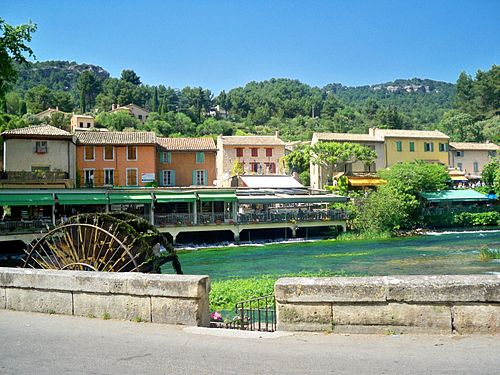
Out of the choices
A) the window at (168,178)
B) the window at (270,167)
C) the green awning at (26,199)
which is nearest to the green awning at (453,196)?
the window at (270,167)

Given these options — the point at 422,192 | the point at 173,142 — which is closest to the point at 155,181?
the point at 173,142

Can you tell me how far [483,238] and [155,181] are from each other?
27478 millimetres

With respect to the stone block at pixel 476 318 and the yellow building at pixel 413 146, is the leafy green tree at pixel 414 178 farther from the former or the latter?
the stone block at pixel 476 318

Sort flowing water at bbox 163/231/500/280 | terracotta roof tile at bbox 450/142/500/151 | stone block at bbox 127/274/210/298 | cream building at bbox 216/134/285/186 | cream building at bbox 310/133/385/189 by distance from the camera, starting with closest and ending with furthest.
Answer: stone block at bbox 127/274/210/298 → flowing water at bbox 163/231/500/280 → cream building at bbox 310/133/385/189 → cream building at bbox 216/134/285/186 → terracotta roof tile at bbox 450/142/500/151

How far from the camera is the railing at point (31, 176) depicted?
3819cm

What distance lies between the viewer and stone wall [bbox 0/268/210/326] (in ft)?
20.2

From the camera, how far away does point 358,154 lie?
5531 cm

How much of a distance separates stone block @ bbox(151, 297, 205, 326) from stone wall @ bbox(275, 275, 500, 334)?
A: 37.4 inches

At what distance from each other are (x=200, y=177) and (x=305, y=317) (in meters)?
47.2

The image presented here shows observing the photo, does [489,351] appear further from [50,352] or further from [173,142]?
[173,142]

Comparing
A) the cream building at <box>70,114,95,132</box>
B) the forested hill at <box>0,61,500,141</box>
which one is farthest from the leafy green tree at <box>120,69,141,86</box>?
the cream building at <box>70,114,95,132</box>

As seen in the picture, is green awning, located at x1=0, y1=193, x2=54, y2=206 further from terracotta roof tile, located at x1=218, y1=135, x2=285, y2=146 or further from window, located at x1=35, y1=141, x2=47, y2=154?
terracotta roof tile, located at x1=218, y1=135, x2=285, y2=146

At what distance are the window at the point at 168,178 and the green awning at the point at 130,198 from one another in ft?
42.8

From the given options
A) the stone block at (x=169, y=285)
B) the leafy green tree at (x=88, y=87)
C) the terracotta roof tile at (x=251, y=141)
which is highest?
the leafy green tree at (x=88, y=87)
